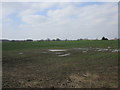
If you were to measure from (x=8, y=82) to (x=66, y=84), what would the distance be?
8.58 feet

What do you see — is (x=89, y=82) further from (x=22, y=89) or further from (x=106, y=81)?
(x=22, y=89)

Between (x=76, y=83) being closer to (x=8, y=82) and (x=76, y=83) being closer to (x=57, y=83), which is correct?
(x=57, y=83)

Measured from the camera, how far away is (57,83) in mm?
5734

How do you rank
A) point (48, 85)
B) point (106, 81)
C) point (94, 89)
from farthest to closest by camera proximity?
1. point (106, 81)
2. point (48, 85)
3. point (94, 89)

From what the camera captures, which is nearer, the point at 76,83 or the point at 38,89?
the point at 38,89

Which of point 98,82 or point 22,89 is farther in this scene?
point 98,82

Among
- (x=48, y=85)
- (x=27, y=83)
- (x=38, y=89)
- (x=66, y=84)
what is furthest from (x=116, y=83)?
(x=27, y=83)

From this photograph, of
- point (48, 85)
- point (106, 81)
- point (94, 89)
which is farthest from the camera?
point (106, 81)

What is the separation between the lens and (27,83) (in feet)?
19.1

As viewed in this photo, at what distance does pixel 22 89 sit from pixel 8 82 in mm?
1316

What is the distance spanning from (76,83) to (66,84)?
452 mm

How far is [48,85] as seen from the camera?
553 cm

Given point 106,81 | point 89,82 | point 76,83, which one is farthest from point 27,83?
point 106,81

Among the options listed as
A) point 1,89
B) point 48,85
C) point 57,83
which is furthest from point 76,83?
point 1,89
